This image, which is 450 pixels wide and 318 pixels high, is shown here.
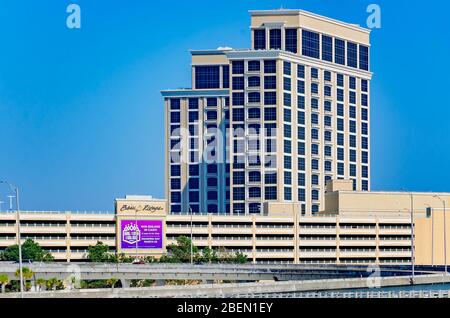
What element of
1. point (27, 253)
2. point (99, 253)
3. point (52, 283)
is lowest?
point (99, 253)

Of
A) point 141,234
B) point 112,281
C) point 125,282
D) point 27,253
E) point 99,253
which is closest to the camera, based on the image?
point 112,281

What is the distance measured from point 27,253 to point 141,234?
22.9 m

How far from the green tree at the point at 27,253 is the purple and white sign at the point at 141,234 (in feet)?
47.9

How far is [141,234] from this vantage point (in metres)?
195

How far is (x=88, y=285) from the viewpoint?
146375 mm

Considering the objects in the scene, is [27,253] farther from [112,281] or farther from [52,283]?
[52,283]

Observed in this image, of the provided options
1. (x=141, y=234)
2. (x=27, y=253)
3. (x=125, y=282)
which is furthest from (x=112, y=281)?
(x=141, y=234)

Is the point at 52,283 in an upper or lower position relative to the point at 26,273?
lower

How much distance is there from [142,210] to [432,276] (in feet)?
216

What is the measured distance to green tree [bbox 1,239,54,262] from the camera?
179750 mm

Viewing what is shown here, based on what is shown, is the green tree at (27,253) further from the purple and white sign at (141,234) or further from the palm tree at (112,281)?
the palm tree at (112,281)

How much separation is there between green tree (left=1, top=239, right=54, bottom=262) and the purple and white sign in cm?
1459
